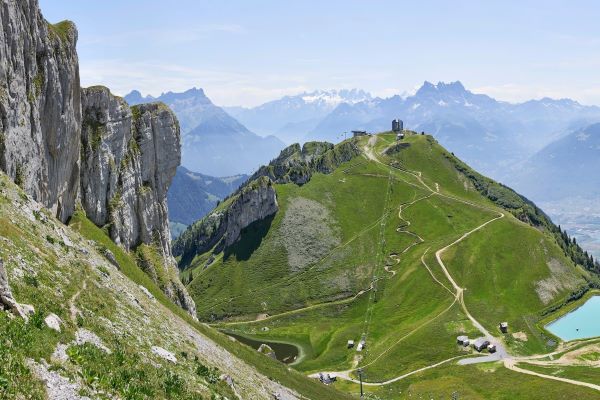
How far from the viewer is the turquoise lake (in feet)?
558

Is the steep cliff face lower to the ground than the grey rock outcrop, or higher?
higher

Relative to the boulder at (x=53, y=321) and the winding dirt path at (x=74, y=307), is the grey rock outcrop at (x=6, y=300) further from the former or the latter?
the winding dirt path at (x=74, y=307)

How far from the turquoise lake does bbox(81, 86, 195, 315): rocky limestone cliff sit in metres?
126

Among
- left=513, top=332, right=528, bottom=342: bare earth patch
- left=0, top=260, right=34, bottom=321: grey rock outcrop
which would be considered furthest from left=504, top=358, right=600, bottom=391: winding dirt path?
left=0, top=260, right=34, bottom=321: grey rock outcrop

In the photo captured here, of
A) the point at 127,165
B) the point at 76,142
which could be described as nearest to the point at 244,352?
the point at 76,142

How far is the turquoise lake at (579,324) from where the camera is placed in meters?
170

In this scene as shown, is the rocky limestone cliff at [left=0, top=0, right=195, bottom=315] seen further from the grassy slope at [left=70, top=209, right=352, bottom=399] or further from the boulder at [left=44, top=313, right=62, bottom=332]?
the boulder at [left=44, top=313, right=62, bottom=332]

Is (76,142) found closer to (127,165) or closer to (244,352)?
(127,165)

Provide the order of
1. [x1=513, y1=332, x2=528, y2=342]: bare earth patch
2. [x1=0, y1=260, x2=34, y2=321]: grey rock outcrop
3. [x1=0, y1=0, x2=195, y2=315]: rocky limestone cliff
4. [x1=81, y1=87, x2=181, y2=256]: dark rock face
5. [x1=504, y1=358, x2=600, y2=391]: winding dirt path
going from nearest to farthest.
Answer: [x1=0, y1=260, x2=34, y2=321]: grey rock outcrop → [x1=0, y1=0, x2=195, y2=315]: rocky limestone cliff → [x1=504, y1=358, x2=600, y2=391]: winding dirt path → [x1=81, y1=87, x2=181, y2=256]: dark rock face → [x1=513, y1=332, x2=528, y2=342]: bare earth patch

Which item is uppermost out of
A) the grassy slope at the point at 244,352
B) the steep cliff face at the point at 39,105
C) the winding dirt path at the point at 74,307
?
the steep cliff face at the point at 39,105

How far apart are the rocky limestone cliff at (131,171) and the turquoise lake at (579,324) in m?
126

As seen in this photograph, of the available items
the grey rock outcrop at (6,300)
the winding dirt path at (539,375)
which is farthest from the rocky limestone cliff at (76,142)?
the winding dirt path at (539,375)

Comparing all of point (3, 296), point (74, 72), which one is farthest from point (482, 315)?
point (3, 296)

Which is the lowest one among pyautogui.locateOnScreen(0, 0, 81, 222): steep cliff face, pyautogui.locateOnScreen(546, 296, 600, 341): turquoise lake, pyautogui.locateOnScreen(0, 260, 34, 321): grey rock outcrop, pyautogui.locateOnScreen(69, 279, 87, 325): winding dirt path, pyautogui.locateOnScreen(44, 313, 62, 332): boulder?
pyautogui.locateOnScreen(546, 296, 600, 341): turquoise lake
